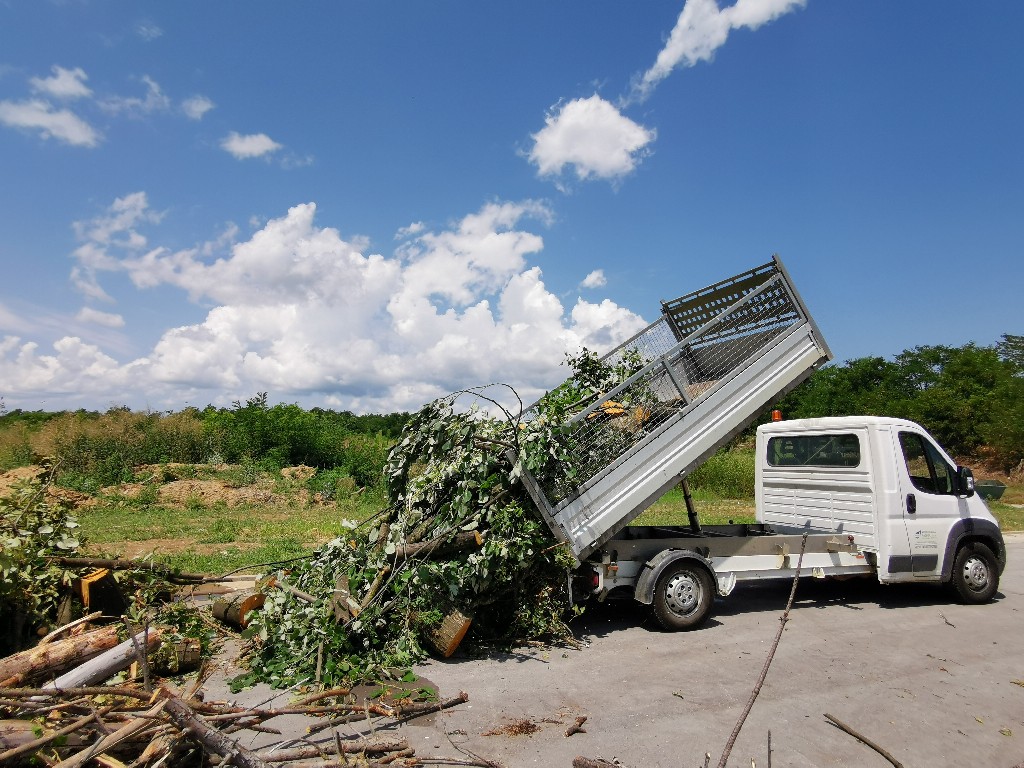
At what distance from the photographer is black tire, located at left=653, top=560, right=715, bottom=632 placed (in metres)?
6.37

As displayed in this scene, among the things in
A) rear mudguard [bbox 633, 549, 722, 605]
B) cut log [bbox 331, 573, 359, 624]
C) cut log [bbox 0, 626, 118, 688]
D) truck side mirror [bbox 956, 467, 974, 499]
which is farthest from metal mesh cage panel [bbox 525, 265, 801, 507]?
cut log [bbox 0, 626, 118, 688]

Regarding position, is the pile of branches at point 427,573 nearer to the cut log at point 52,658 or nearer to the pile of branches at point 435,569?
the pile of branches at point 435,569

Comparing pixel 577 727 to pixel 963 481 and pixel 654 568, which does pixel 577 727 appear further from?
pixel 963 481

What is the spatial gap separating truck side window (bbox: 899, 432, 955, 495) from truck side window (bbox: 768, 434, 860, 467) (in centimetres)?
54

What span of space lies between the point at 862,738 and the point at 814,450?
15.0ft

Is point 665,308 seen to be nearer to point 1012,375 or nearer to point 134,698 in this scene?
point 134,698

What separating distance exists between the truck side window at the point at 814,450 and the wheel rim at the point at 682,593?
2667 millimetres

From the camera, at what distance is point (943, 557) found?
747cm

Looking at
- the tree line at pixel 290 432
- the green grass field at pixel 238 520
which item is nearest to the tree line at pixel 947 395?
the tree line at pixel 290 432

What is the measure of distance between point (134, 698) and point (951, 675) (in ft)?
20.2

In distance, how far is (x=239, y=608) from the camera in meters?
6.26

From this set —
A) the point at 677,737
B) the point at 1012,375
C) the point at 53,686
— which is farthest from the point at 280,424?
the point at 1012,375

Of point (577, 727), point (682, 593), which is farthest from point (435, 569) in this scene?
point (682, 593)

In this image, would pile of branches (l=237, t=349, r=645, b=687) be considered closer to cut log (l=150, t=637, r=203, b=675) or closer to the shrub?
cut log (l=150, t=637, r=203, b=675)
